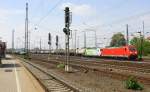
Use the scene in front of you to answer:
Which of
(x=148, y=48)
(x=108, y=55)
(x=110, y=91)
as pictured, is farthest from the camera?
(x=148, y=48)

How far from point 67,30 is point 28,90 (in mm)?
13884

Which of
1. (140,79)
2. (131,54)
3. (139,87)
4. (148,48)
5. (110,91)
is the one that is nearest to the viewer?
(110,91)

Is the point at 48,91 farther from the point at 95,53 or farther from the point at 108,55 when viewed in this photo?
the point at 95,53

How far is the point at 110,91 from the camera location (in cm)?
1716

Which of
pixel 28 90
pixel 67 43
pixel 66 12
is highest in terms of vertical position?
pixel 66 12

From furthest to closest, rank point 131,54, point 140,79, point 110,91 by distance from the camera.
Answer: point 131,54 → point 140,79 → point 110,91

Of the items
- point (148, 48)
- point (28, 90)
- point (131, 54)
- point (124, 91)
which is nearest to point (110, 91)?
point (124, 91)

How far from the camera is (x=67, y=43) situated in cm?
3391

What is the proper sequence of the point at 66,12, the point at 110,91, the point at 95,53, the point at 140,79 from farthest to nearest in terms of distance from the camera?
the point at 95,53
the point at 66,12
the point at 140,79
the point at 110,91

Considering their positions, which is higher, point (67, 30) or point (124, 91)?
point (67, 30)

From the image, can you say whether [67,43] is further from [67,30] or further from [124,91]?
[124,91]

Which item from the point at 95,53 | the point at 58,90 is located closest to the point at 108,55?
the point at 95,53

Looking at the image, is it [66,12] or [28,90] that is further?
[66,12]

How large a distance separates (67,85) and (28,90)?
1.98 metres
